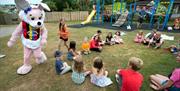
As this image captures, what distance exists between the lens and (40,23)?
4059mm

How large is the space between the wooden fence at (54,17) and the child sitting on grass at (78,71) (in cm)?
1379

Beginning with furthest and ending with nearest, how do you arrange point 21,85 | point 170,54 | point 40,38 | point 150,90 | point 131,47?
point 131,47
point 170,54
point 40,38
point 21,85
point 150,90

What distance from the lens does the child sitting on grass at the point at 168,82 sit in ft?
9.56

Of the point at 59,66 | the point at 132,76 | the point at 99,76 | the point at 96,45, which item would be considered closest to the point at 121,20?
the point at 96,45

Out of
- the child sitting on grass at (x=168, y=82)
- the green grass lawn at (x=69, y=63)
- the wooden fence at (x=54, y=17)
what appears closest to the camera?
the child sitting on grass at (x=168, y=82)

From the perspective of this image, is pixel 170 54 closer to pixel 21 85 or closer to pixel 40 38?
pixel 40 38

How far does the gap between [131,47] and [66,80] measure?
11.9 feet

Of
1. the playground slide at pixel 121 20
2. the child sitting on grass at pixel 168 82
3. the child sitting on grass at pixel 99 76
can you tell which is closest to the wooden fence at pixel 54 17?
the playground slide at pixel 121 20

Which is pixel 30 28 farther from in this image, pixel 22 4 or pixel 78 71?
pixel 78 71

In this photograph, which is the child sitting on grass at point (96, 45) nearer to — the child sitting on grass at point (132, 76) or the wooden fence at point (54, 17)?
the child sitting on grass at point (132, 76)

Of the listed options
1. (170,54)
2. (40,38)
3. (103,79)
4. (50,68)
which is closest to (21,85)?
(50,68)

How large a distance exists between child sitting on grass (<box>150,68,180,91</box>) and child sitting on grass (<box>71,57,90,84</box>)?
1649 millimetres

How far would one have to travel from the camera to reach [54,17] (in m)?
16.8

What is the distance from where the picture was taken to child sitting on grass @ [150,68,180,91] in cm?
291
